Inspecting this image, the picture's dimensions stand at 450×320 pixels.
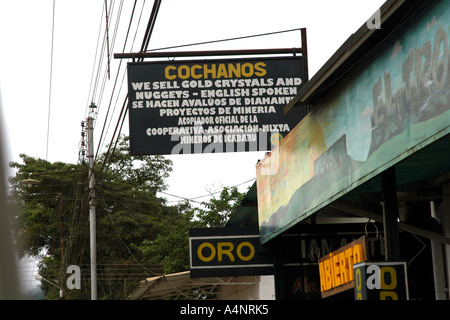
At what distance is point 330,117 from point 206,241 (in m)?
5.54

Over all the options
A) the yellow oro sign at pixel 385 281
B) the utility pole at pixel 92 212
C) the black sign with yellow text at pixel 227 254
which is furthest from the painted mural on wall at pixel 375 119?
the utility pole at pixel 92 212

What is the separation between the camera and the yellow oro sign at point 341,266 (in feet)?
26.0

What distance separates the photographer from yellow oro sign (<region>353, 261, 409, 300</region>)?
6.80m

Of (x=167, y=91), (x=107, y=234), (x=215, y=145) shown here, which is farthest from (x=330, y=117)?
(x=107, y=234)

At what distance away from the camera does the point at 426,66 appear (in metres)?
5.42

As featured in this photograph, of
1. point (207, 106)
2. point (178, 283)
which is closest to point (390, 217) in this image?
point (207, 106)

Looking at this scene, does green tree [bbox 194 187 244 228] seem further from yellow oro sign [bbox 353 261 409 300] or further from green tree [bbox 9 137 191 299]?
yellow oro sign [bbox 353 261 409 300]

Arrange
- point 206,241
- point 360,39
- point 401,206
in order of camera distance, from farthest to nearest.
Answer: point 206,241, point 401,206, point 360,39

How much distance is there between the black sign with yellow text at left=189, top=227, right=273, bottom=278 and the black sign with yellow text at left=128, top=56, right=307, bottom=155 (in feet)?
8.82

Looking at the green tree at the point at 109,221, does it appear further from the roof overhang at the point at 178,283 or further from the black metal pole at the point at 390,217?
the black metal pole at the point at 390,217

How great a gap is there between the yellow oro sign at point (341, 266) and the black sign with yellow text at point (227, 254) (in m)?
2.88

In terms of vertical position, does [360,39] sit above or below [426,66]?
above

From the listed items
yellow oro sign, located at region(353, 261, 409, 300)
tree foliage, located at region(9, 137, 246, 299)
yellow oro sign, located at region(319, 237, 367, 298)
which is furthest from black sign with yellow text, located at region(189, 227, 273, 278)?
tree foliage, located at region(9, 137, 246, 299)
